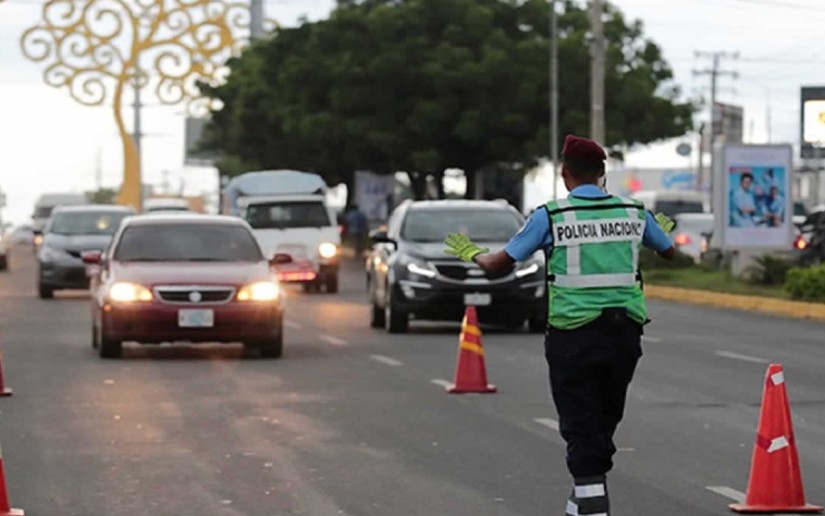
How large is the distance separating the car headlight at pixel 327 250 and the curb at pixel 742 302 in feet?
18.4

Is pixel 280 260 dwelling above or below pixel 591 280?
below

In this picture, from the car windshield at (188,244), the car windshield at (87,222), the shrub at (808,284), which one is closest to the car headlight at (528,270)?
the car windshield at (188,244)

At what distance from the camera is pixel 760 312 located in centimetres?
3406

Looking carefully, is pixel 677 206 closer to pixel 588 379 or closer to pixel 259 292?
pixel 259 292

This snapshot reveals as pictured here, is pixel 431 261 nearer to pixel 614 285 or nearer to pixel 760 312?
pixel 760 312

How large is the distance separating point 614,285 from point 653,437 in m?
5.68

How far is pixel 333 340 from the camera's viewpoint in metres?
26.3

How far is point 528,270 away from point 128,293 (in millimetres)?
6288

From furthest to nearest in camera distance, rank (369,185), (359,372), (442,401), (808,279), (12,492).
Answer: (369,185) → (808,279) → (359,372) → (442,401) → (12,492)

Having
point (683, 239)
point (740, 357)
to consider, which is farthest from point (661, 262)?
point (740, 357)

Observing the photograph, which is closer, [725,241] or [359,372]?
[359,372]

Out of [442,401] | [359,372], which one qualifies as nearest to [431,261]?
[359,372]

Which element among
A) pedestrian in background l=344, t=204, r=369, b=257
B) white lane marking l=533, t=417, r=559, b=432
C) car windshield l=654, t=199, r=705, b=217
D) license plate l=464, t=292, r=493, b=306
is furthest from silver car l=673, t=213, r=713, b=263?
white lane marking l=533, t=417, r=559, b=432

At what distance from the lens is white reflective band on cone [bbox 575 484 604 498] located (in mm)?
9352
